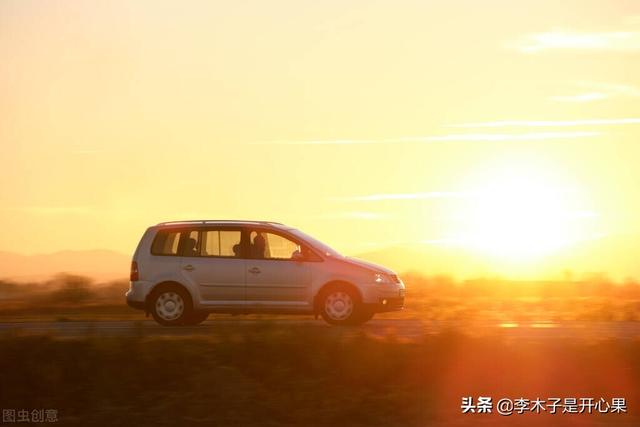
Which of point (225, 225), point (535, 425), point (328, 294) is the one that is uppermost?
point (225, 225)

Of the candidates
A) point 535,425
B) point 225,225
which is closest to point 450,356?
point 535,425

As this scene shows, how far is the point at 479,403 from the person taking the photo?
16.0 m

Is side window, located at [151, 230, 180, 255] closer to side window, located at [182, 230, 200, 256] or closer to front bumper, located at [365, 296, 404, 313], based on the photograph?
side window, located at [182, 230, 200, 256]

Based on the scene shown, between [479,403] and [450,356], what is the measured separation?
1.54m

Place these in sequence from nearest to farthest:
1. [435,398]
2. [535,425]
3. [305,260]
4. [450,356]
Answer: [535,425], [435,398], [450,356], [305,260]

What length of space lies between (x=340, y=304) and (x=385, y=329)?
100 cm

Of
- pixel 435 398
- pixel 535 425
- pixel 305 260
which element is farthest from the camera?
pixel 305 260

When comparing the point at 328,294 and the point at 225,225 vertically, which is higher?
the point at 225,225

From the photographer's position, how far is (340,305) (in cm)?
2133

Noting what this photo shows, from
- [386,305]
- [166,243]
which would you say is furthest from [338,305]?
[166,243]

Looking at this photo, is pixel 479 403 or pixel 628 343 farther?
pixel 628 343

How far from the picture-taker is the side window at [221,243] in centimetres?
2161

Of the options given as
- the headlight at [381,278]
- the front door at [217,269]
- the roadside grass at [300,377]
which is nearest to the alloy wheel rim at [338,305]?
the headlight at [381,278]

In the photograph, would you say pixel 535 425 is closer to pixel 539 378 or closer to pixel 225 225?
pixel 539 378
